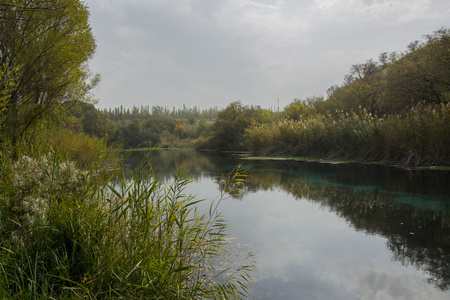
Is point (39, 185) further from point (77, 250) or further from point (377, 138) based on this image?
point (377, 138)

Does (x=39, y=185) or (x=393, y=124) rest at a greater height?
(x=393, y=124)

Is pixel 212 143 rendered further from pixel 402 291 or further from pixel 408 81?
pixel 402 291

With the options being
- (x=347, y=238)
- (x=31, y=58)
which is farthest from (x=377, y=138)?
(x=31, y=58)

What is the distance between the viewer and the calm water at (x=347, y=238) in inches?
134

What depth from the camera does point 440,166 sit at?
11.6m

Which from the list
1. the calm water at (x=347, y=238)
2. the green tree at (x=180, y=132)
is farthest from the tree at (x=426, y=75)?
the green tree at (x=180, y=132)

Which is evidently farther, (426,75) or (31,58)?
(426,75)

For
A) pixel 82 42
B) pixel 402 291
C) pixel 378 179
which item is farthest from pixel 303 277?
pixel 82 42

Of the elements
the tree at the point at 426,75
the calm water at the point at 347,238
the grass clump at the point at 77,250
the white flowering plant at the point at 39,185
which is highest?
the tree at the point at 426,75

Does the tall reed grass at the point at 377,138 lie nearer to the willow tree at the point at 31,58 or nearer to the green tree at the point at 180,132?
the willow tree at the point at 31,58

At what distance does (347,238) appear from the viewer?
4.97 m

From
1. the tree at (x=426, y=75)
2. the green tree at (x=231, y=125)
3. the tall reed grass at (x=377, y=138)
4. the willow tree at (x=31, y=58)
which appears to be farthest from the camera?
the green tree at (x=231, y=125)

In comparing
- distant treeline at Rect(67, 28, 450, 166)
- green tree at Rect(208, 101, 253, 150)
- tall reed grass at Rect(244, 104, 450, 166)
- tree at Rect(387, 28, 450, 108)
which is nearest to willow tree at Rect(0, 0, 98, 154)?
distant treeline at Rect(67, 28, 450, 166)

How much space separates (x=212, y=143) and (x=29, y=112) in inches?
1290
